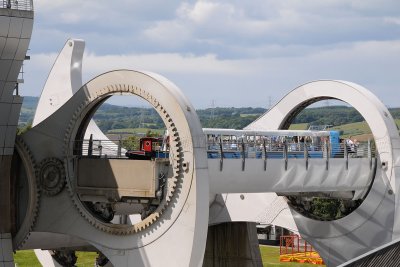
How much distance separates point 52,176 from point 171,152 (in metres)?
5.02

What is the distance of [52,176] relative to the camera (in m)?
31.2

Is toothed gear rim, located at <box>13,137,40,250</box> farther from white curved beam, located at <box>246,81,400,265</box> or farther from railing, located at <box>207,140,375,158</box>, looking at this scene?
white curved beam, located at <box>246,81,400,265</box>

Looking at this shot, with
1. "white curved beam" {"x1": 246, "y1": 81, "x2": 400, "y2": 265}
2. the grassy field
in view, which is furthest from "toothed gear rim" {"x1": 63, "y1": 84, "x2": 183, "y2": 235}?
the grassy field

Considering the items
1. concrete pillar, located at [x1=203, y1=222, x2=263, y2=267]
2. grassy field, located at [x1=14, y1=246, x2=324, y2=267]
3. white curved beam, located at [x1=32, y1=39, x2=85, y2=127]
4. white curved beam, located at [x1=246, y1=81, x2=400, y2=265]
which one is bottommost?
grassy field, located at [x1=14, y1=246, x2=324, y2=267]

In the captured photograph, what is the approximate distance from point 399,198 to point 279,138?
5896 millimetres

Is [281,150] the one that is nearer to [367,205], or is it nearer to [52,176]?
[367,205]

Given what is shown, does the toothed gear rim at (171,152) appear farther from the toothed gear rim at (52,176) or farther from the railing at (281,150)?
the railing at (281,150)

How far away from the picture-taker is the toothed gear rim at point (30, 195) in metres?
31.6

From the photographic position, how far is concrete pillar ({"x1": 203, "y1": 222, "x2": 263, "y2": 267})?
43.4m

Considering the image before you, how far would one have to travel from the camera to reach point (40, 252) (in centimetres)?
4388

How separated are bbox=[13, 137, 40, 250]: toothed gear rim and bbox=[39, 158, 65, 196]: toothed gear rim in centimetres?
34

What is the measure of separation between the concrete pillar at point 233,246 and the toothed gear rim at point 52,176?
1445 cm

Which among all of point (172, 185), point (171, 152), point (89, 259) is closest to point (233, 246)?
point (172, 185)

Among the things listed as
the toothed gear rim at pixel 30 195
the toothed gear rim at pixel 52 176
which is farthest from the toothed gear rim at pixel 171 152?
the toothed gear rim at pixel 30 195
